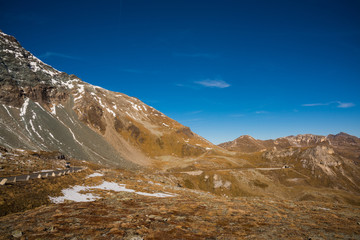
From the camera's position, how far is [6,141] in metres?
92.7

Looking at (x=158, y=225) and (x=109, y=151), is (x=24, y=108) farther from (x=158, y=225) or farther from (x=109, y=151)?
(x=158, y=225)

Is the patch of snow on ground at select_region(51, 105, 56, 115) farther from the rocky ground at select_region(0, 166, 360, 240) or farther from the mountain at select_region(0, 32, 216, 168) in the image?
the rocky ground at select_region(0, 166, 360, 240)

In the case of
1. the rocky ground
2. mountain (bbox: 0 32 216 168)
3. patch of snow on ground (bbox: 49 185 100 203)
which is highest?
mountain (bbox: 0 32 216 168)

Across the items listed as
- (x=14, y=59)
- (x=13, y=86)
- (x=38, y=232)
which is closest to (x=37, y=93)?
(x=13, y=86)

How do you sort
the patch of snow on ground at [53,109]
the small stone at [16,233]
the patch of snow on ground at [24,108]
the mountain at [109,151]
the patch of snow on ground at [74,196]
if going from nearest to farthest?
the small stone at [16,233] → the patch of snow on ground at [74,196] → the mountain at [109,151] → the patch of snow on ground at [24,108] → the patch of snow on ground at [53,109]

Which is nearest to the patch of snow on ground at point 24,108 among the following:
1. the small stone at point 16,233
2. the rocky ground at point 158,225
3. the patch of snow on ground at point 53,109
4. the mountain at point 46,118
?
the mountain at point 46,118

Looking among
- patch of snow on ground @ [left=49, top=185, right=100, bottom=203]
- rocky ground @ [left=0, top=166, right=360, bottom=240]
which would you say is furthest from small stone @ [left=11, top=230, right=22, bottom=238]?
patch of snow on ground @ [left=49, top=185, right=100, bottom=203]

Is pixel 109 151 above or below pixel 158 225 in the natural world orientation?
below

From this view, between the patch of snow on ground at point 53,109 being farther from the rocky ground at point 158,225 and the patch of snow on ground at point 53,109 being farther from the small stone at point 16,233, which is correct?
the small stone at point 16,233

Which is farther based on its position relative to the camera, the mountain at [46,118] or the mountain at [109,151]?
the mountain at [46,118]

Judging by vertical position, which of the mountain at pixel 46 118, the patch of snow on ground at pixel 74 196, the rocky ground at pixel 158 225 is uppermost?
the mountain at pixel 46 118

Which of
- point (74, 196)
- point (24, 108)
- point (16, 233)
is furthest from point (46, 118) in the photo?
point (16, 233)

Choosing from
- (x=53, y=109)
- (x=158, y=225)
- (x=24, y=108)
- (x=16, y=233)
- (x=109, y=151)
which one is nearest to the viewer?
(x=16, y=233)

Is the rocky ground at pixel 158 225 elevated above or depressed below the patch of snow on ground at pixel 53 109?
below
